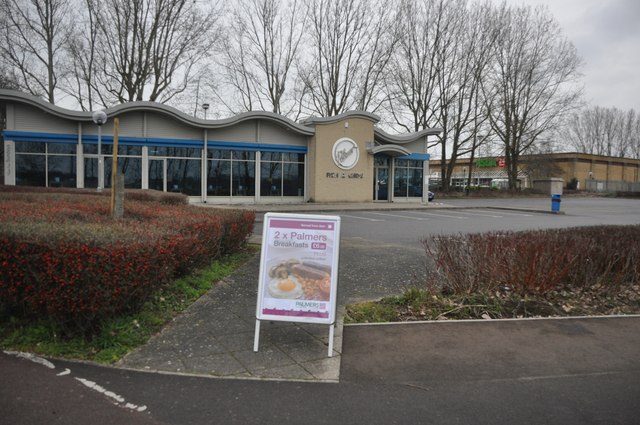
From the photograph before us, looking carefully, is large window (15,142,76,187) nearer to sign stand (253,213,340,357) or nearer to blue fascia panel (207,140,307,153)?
blue fascia panel (207,140,307,153)

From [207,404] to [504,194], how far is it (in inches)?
1979

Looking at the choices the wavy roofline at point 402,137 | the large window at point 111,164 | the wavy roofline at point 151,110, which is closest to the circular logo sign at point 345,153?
the wavy roofline at point 151,110

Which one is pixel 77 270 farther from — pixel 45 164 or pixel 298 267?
pixel 45 164

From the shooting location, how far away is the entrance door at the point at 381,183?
105ft

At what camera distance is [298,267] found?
15.8ft

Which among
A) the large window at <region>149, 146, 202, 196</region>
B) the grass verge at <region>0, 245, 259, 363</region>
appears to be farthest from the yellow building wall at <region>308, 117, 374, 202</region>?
the grass verge at <region>0, 245, 259, 363</region>

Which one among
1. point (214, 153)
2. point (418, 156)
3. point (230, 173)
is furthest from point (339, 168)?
point (214, 153)

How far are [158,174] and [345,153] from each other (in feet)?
35.9

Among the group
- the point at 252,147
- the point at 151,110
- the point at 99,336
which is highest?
the point at 151,110

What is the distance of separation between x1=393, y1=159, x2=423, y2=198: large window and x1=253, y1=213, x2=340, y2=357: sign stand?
28449mm

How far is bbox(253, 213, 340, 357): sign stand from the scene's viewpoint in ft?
15.5

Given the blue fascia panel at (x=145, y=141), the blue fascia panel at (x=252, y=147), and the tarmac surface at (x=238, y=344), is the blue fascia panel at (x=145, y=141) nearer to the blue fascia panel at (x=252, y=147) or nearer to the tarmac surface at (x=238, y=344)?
the blue fascia panel at (x=252, y=147)

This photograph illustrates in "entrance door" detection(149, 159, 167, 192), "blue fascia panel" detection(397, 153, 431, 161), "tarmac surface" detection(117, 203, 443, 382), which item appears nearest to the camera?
"tarmac surface" detection(117, 203, 443, 382)

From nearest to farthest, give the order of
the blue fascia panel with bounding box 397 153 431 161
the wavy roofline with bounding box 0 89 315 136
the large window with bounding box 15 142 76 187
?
the wavy roofline with bounding box 0 89 315 136
the large window with bounding box 15 142 76 187
the blue fascia panel with bounding box 397 153 431 161
